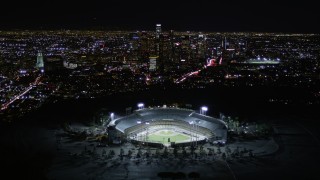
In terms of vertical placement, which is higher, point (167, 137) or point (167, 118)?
point (167, 118)

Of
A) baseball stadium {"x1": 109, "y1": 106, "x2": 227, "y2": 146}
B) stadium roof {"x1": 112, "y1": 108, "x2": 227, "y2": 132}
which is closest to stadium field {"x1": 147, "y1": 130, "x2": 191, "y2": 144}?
baseball stadium {"x1": 109, "y1": 106, "x2": 227, "y2": 146}

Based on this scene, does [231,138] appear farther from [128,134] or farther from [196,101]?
[196,101]

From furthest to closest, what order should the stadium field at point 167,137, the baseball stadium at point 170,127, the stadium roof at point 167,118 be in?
1. the stadium roof at point 167,118
2. the stadium field at point 167,137
3. the baseball stadium at point 170,127

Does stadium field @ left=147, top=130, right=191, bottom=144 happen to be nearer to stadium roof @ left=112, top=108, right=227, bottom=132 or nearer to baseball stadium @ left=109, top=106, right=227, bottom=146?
baseball stadium @ left=109, top=106, right=227, bottom=146

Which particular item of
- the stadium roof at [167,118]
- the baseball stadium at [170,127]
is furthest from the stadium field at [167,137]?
the stadium roof at [167,118]

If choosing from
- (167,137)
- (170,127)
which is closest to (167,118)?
(170,127)

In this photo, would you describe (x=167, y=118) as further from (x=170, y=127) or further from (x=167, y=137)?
(x=167, y=137)

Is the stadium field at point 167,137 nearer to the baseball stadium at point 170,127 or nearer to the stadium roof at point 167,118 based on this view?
the baseball stadium at point 170,127

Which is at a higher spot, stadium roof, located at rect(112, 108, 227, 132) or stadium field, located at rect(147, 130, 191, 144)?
stadium roof, located at rect(112, 108, 227, 132)

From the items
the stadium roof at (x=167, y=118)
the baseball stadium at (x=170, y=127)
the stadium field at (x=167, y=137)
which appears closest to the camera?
the baseball stadium at (x=170, y=127)
